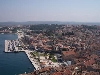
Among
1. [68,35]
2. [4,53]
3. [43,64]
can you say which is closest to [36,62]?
[43,64]

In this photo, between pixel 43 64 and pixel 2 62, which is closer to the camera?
pixel 43 64

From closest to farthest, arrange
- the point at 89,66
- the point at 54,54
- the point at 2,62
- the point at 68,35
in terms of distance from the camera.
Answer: the point at 89,66 → the point at 2,62 → the point at 54,54 → the point at 68,35

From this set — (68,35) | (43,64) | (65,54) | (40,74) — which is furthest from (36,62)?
(68,35)

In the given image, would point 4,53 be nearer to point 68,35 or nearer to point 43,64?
point 43,64

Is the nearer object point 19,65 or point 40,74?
point 40,74

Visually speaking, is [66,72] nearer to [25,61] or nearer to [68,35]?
[25,61]

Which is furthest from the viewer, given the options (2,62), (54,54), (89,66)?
(54,54)

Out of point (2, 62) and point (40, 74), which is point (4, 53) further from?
point (40, 74)

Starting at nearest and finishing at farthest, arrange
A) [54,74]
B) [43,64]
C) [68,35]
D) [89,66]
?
1. [54,74]
2. [89,66]
3. [43,64]
4. [68,35]

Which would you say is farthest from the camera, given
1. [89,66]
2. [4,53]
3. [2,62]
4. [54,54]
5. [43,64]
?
[4,53]
